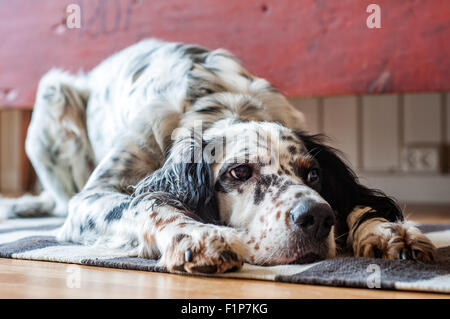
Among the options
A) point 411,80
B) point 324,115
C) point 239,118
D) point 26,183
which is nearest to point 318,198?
point 239,118

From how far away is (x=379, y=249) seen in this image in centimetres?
149

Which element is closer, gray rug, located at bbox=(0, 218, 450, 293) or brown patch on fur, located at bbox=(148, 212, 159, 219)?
gray rug, located at bbox=(0, 218, 450, 293)

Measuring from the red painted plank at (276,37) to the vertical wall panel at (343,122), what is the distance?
2.81 metres

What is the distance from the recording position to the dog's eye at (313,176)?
1.69 m

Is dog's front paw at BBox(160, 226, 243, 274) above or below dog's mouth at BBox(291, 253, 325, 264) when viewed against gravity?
above

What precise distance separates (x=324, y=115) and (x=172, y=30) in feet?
9.63

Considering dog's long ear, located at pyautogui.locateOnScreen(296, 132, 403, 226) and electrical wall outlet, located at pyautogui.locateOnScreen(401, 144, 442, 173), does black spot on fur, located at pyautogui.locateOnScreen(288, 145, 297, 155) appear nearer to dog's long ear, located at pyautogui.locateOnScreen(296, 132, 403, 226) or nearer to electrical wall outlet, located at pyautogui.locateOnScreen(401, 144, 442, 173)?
dog's long ear, located at pyautogui.locateOnScreen(296, 132, 403, 226)

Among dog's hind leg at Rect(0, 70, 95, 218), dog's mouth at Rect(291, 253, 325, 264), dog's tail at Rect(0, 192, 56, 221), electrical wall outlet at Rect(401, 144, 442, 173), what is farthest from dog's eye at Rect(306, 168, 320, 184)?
electrical wall outlet at Rect(401, 144, 442, 173)

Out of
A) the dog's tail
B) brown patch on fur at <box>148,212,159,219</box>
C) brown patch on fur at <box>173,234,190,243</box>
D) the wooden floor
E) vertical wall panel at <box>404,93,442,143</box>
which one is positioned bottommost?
the dog's tail

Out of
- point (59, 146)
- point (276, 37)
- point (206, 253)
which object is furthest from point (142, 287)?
point (276, 37)

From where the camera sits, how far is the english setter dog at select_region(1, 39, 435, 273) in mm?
1425

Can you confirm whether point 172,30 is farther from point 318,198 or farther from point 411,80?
point 318,198

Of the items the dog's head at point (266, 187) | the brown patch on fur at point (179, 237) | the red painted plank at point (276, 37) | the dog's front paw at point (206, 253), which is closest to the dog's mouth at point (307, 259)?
the dog's head at point (266, 187)
